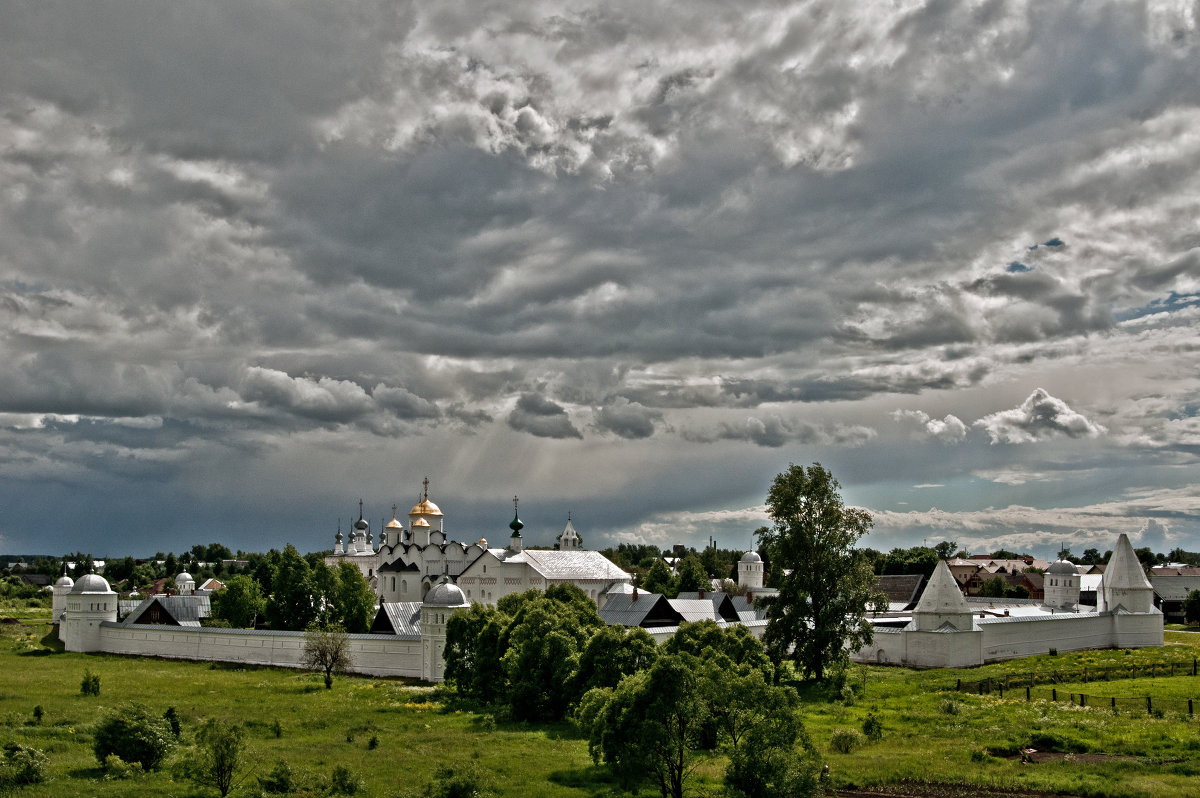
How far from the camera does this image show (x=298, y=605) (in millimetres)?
53594

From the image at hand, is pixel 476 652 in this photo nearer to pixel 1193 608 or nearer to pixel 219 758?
pixel 219 758

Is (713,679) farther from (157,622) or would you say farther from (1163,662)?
(157,622)

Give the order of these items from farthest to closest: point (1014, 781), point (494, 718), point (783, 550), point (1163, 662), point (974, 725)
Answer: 1. point (1163, 662)
2. point (783, 550)
3. point (494, 718)
4. point (974, 725)
5. point (1014, 781)

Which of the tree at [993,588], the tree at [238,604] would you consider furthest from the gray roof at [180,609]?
the tree at [993,588]

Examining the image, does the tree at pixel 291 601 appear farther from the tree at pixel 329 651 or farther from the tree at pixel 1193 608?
the tree at pixel 1193 608

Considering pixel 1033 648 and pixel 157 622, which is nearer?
pixel 1033 648

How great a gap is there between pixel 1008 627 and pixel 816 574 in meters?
16.4

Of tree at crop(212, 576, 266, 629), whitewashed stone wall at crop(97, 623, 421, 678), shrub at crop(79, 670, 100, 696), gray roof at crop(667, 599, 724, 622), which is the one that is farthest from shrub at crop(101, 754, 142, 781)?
gray roof at crop(667, 599, 724, 622)

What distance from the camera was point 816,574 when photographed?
41.7m

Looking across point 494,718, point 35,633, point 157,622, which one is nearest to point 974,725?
point 494,718

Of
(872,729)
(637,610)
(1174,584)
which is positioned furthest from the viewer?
(1174,584)

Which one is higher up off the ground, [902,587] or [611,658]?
[902,587]

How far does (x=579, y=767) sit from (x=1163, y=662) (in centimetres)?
3425

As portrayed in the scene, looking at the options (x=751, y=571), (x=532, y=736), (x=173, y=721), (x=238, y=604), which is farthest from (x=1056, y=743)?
(x=751, y=571)
